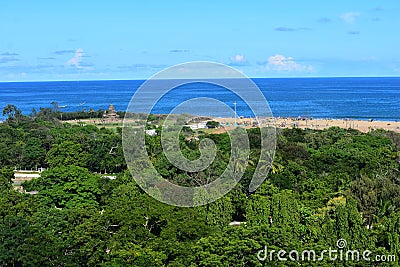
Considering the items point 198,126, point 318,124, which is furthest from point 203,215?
point 318,124

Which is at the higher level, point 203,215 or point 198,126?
point 198,126

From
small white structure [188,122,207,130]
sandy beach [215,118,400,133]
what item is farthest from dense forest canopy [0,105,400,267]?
sandy beach [215,118,400,133]

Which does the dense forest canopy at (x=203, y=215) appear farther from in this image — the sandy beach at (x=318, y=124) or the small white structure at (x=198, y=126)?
the sandy beach at (x=318, y=124)

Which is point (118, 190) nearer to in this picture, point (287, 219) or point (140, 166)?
point (140, 166)

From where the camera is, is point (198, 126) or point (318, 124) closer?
point (198, 126)

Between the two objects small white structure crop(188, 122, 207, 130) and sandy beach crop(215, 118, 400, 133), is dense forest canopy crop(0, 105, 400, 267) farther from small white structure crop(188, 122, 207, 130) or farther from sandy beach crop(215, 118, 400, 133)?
sandy beach crop(215, 118, 400, 133)

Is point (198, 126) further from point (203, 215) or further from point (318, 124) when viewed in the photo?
point (203, 215)

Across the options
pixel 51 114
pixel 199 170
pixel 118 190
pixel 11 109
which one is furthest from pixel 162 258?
pixel 51 114

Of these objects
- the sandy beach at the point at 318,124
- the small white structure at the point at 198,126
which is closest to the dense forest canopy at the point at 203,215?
the small white structure at the point at 198,126
